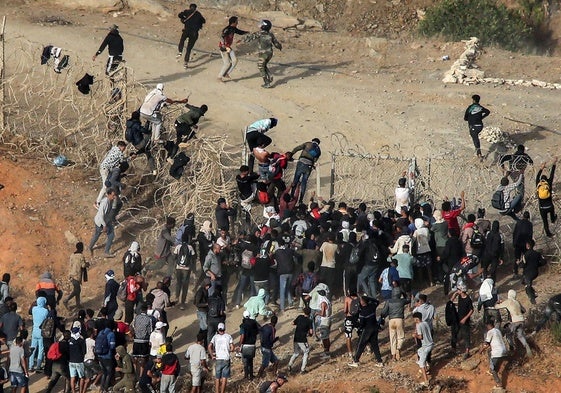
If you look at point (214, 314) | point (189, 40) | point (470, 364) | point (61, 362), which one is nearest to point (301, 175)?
point (214, 314)

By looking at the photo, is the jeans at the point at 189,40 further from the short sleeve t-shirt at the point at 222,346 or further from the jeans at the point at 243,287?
the short sleeve t-shirt at the point at 222,346

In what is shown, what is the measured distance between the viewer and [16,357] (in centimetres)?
2194

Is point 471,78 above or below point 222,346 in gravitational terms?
above

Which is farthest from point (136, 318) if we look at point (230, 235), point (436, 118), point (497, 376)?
point (436, 118)

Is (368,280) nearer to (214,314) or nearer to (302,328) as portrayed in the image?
(302,328)

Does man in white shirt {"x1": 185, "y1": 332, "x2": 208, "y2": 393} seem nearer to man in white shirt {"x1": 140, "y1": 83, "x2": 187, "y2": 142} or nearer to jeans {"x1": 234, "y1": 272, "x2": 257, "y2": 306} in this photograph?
jeans {"x1": 234, "y1": 272, "x2": 257, "y2": 306}

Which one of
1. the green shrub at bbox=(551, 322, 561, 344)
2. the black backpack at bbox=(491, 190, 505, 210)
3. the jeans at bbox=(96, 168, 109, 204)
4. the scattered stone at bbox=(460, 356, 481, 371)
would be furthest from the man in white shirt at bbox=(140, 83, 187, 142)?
the green shrub at bbox=(551, 322, 561, 344)

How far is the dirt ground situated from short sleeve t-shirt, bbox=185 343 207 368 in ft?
3.25

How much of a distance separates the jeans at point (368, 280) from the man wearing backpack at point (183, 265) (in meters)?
2.92

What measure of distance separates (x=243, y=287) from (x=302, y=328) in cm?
254

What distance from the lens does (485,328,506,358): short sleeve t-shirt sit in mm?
22266

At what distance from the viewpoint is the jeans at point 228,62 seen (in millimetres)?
32281

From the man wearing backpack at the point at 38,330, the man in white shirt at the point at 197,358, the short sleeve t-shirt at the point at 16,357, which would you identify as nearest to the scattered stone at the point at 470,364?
the man in white shirt at the point at 197,358

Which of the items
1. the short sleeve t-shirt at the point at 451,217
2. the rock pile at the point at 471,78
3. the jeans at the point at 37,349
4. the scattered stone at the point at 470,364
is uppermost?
the short sleeve t-shirt at the point at 451,217
